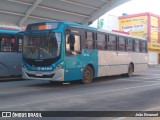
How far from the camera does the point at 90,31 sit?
18.0m

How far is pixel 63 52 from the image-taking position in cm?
1553

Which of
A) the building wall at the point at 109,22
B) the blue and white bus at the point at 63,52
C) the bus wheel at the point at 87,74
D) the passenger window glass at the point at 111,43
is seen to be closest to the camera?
the blue and white bus at the point at 63,52

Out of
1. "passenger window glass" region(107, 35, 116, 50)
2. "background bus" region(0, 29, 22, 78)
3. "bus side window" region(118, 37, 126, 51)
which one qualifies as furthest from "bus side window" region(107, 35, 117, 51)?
"background bus" region(0, 29, 22, 78)

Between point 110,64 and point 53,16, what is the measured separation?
1590cm

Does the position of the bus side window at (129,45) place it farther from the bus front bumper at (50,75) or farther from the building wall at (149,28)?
the building wall at (149,28)

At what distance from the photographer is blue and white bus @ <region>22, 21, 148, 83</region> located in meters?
15.5

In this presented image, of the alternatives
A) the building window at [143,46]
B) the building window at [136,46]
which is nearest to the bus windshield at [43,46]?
the building window at [136,46]

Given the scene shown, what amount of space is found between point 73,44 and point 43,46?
4.72ft

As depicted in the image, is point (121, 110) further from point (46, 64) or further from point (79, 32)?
point (79, 32)

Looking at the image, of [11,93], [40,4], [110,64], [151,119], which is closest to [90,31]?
[110,64]

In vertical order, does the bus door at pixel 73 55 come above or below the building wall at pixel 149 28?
below

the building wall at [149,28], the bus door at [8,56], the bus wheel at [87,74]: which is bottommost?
the bus wheel at [87,74]

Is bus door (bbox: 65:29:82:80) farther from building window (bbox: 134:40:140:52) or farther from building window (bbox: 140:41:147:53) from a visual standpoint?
building window (bbox: 140:41:147:53)

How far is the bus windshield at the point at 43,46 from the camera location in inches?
611
